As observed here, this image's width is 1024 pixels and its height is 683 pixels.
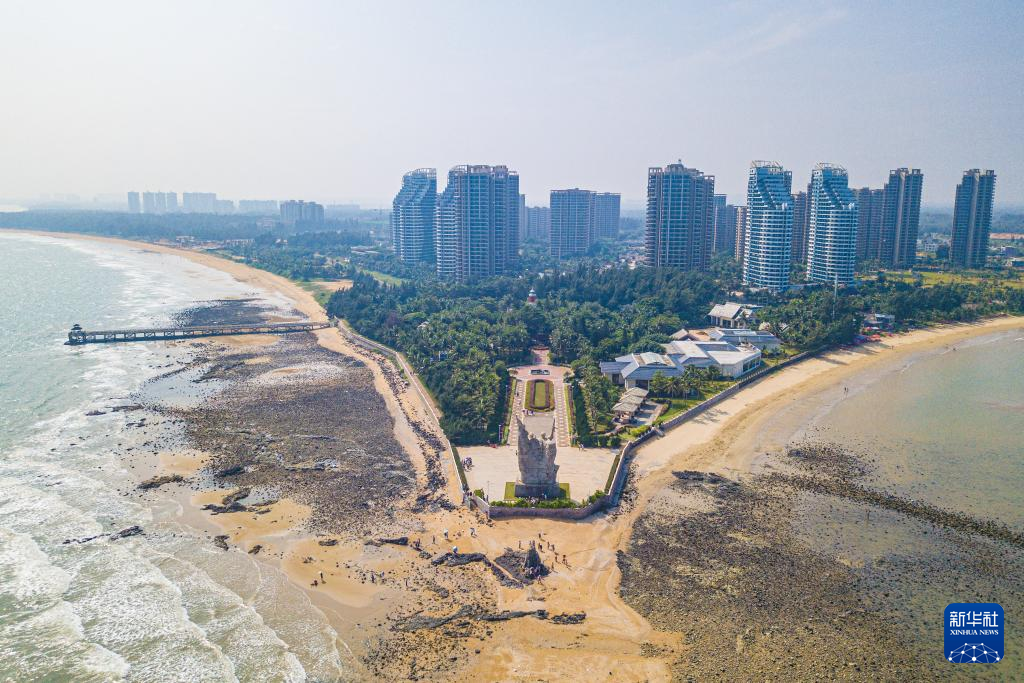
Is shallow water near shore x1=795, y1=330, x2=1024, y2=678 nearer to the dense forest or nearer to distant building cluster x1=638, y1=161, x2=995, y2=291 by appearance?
the dense forest

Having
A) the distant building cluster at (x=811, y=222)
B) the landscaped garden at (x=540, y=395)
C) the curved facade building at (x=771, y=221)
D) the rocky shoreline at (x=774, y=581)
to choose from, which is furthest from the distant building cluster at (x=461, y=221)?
the rocky shoreline at (x=774, y=581)

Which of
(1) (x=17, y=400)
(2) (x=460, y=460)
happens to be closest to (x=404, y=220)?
(1) (x=17, y=400)

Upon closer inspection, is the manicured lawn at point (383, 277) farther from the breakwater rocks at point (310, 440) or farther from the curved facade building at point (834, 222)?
the curved facade building at point (834, 222)

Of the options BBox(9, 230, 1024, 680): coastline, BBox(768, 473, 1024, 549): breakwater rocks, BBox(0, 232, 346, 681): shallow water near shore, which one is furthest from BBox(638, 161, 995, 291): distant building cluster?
BBox(0, 232, 346, 681): shallow water near shore

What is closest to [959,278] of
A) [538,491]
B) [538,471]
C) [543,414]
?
[543,414]

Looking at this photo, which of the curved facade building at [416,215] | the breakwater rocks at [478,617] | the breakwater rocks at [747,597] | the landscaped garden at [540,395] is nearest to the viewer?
the breakwater rocks at [747,597]

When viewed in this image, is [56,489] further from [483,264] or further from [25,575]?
[483,264]
